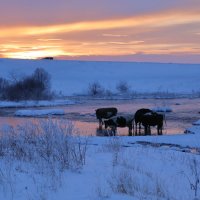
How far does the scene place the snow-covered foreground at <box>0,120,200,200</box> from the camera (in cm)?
635

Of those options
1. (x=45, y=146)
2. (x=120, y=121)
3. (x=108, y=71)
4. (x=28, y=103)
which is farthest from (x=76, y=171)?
(x=108, y=71)

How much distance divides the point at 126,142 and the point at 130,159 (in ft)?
18.6

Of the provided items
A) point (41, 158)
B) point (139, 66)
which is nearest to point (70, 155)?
point (41, 158)

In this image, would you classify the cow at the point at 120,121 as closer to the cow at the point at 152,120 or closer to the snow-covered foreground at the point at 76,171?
the cow at the point at 152,120

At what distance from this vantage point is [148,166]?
360 inches

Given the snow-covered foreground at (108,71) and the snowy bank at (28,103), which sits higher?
the snow-covered foreground at (108,71)

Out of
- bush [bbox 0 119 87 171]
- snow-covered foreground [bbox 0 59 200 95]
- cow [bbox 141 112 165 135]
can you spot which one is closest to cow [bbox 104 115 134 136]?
cow [bbox 141 112 165 135]

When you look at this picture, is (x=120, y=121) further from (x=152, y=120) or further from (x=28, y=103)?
(x=28, y=103)

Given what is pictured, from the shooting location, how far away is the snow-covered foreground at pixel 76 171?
6.35m

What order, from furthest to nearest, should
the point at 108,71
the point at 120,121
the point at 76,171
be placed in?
the point at 108,71
the point at 120,121
the point at 76,171

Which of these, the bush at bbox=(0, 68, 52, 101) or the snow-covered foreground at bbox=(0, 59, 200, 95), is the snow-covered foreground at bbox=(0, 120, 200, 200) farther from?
the snow-covered foreground at bbox=(0, 59, 200, 95)

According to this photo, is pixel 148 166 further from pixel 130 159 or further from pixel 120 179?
pixel 120 179

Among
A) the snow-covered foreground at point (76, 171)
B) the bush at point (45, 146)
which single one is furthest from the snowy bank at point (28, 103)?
the bush at point (45, 146)

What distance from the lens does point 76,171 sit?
7965 mm
